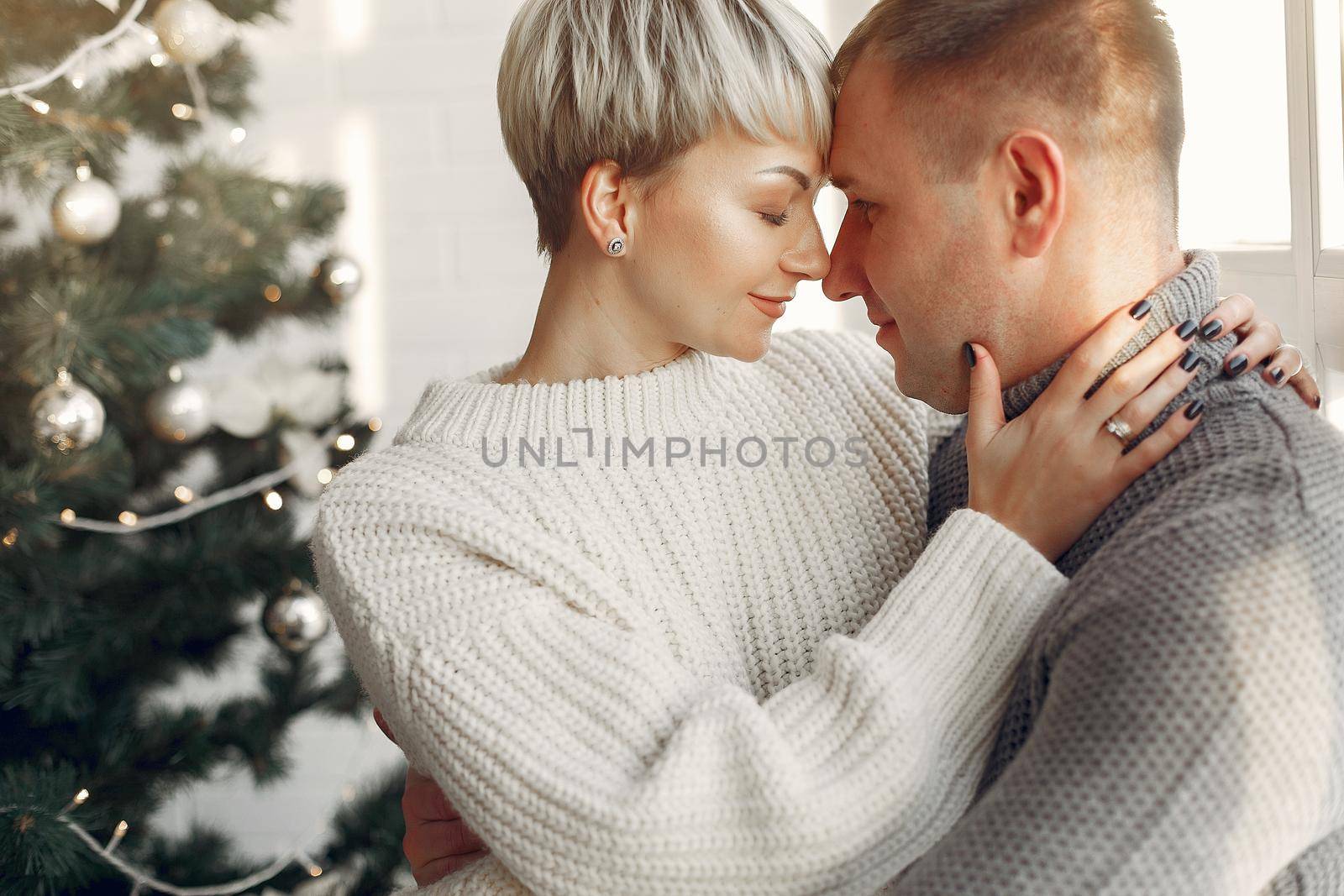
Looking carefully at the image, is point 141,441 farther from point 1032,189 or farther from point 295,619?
point 1032,189

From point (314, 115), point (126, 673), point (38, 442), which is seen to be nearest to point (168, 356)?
point (38, 442)

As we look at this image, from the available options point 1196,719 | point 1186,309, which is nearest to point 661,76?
point 1186,309

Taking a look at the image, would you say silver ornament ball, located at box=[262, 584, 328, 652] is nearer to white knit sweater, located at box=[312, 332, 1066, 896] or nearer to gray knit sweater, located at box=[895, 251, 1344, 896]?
white knit sweater, located at box=[312, 332, 1066, 896]

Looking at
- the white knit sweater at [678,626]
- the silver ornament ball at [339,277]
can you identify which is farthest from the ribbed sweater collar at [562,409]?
the silver ornament ball at [339,277]

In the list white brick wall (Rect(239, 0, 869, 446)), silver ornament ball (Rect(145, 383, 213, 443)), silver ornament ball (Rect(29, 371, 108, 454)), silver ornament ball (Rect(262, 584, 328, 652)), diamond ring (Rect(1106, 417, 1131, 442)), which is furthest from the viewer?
white brick wall (Rect(239, 0, 869, 446))

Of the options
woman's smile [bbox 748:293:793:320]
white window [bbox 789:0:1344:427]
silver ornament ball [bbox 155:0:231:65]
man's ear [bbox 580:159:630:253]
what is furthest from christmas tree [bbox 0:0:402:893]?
white window [bbox 789:0:1344:427]

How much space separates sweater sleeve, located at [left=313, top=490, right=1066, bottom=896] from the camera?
1.00 metres

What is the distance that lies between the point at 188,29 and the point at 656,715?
1.60 metres

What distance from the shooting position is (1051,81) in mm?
1134

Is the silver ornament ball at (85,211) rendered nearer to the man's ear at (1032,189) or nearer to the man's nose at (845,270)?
the man's nose at (845,270)

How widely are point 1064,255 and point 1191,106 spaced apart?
→ 885 millimetres

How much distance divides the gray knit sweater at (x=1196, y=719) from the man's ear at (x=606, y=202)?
0.67 meters

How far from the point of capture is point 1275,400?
109 cm

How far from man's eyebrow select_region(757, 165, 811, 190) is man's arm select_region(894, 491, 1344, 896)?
61 centimetres
